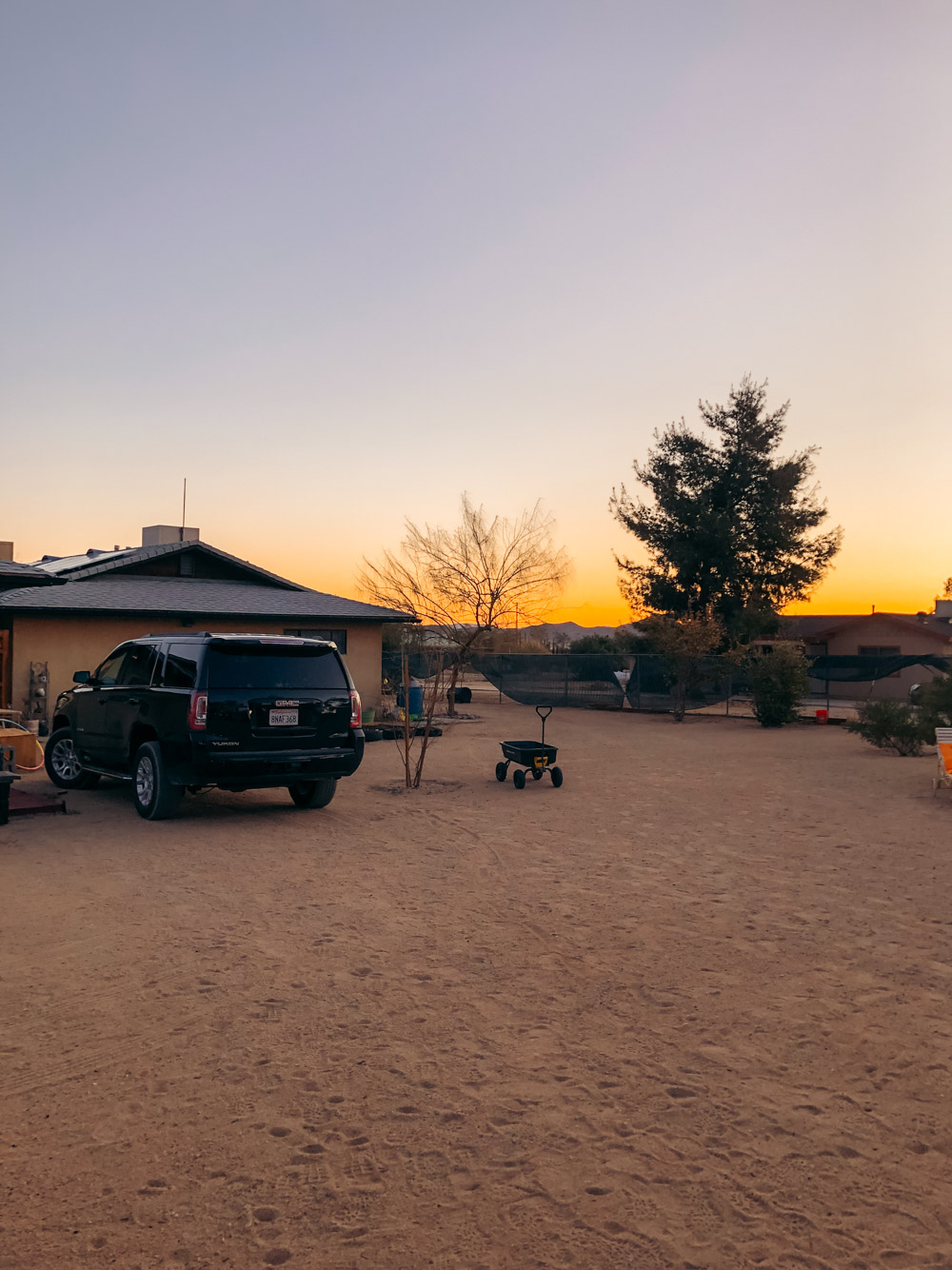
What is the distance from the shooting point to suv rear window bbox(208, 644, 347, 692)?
10.5 m

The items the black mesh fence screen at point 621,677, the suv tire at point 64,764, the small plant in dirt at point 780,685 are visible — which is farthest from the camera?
the black mesh fence screen at point 621,677

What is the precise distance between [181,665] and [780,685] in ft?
64.9

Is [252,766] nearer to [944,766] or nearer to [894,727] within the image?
[944,766]

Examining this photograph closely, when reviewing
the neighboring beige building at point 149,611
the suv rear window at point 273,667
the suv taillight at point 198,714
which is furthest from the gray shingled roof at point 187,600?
the suv taillight at point 198,714

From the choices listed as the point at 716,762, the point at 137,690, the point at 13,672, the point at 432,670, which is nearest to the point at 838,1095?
the point at 137,690

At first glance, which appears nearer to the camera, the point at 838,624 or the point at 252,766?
the point at 252,766

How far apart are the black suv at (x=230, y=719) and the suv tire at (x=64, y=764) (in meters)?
1.48

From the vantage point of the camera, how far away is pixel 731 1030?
509 cm

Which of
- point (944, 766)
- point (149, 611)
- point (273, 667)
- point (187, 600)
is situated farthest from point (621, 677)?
point (273, 667)

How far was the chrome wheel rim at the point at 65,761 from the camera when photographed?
13273 millimetres

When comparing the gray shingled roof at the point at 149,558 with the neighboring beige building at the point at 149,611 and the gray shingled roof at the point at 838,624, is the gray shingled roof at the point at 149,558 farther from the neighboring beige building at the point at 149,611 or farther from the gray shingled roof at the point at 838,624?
the gray shingled roof at the point at 838,624

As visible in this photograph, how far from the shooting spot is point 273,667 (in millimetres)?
10828

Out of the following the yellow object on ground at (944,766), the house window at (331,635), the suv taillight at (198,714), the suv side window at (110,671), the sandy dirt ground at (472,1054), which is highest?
the house window at (331,635)

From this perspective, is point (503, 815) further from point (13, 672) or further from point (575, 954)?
point (13, 672)
